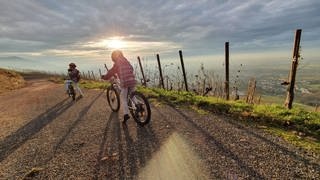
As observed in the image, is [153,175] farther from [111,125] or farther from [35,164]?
[111,125]

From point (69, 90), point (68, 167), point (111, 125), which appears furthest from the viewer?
point (69, 90)

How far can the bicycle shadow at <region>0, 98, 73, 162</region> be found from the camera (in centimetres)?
750

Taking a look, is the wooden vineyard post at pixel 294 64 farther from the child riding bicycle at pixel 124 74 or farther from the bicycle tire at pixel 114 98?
the bicycle tire at pixel 114 98

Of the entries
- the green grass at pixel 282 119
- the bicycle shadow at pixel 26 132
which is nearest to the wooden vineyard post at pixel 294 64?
the green grass at pixel 282 119

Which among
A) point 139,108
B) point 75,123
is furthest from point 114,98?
point 139,108

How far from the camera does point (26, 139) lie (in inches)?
325

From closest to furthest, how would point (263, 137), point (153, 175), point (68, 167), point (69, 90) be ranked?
point (153, 175)
point (68, 167)
point (263, 137)
point (69, 90)

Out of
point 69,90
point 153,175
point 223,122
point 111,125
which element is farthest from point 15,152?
point 69,90

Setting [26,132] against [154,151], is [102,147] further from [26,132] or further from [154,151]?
[26,132]

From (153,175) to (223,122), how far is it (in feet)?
12.5

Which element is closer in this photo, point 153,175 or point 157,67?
point 153,175

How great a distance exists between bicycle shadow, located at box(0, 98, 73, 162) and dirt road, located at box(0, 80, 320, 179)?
0.04 meters

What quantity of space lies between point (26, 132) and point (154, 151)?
17.0ft

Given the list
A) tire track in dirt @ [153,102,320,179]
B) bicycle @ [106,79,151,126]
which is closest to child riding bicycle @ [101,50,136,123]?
bicycle @ [106,79,151,126]
